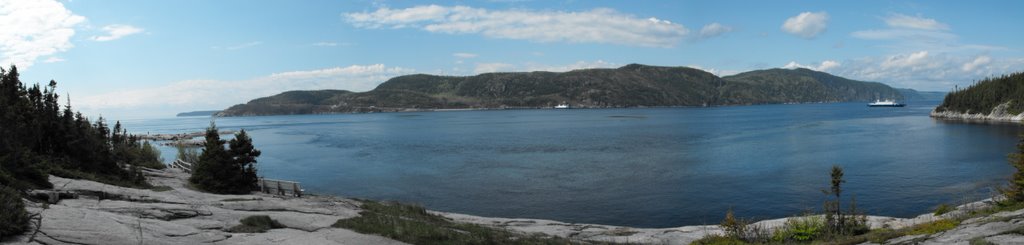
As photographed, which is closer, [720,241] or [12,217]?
[12,217]

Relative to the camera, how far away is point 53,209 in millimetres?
15914

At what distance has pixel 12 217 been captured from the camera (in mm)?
12633

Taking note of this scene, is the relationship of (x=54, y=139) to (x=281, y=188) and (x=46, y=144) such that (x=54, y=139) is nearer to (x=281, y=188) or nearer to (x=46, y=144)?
(x=46, y=144)

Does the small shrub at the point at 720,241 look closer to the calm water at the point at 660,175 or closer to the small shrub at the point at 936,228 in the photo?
the small shrub at the point at 936,228

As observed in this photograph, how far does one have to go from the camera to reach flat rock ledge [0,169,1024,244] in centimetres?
1398

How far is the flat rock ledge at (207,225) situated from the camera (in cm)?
1398

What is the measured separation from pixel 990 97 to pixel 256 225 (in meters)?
199

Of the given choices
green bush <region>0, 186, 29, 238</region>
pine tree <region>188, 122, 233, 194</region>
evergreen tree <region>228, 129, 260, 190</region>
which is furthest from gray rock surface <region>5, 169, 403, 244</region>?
evergreen tree <region>228, 129, 260, 190</region>

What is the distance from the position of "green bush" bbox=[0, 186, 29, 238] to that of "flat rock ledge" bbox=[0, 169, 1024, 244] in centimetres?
20

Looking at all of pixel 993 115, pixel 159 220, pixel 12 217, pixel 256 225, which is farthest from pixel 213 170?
pixel 993 115

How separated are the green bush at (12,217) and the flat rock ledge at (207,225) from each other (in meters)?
0.20

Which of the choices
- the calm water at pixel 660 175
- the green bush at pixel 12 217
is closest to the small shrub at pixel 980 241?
the green bush at pixel 12 217

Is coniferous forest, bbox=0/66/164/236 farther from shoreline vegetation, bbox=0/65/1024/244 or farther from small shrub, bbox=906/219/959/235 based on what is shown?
small shrub, bbox=906/219/959/235

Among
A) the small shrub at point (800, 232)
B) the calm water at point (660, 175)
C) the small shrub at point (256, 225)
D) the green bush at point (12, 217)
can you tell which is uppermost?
the green bush at point (12, 217)
